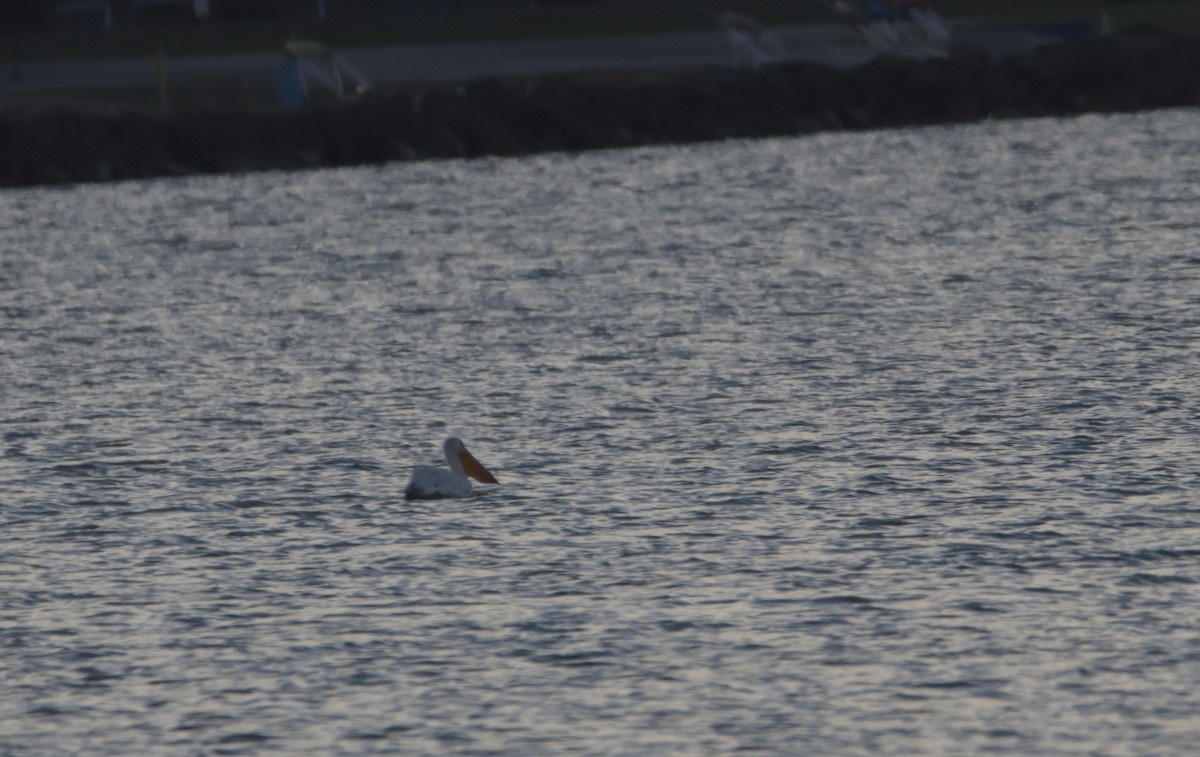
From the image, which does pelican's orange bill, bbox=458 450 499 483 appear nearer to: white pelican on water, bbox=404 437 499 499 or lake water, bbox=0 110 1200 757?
white pelican on water, bbox=404 437 499 499

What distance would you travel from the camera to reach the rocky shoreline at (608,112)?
59.4 meters

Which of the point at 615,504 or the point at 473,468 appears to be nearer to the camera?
the point at 615,504

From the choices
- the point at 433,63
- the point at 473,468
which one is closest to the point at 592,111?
the point at 433,63

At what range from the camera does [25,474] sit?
20875mm

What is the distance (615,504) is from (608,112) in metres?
47.9

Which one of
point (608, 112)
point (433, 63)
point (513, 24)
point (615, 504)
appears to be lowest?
point (615, 504)

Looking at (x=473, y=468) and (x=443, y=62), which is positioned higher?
(x=443, y=62)

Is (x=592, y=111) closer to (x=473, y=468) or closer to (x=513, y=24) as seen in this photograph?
(x=513, y=24)

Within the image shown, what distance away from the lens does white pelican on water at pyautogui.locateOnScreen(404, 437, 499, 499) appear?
19.1 meters

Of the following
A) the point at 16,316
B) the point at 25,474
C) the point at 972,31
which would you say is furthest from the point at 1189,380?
the point at 972,31

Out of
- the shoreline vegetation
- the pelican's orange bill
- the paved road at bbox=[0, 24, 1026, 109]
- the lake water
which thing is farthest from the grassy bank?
the pelican's orange bill

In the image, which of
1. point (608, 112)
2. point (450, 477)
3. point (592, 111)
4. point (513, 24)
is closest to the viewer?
point (450, 477)

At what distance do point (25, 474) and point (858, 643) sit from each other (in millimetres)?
9749

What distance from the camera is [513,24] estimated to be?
9006 centimetres
